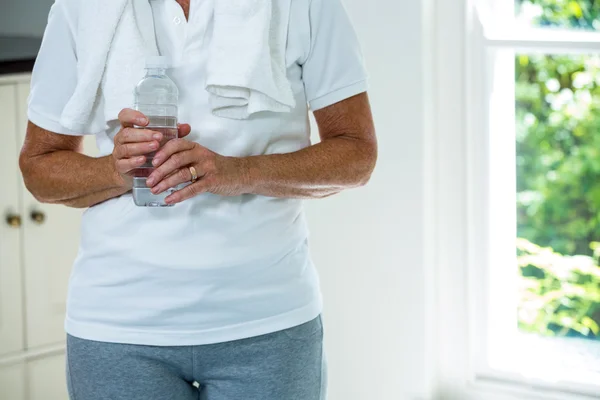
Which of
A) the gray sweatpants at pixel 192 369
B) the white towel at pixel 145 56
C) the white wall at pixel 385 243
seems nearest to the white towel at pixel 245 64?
the white towel at pixel 145 56

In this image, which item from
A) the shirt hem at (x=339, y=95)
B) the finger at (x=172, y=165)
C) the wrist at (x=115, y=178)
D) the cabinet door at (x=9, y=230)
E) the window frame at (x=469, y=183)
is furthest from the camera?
the window frame at (x=469, y=183)

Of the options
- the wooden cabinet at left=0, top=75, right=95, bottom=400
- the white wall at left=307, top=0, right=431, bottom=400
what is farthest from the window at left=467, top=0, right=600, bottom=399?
the wooden cabinet at left=0, top=75, right=95, bottom=400

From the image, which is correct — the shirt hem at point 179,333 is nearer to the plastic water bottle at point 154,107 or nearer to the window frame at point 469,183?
the plastic water bottle at point 154,107

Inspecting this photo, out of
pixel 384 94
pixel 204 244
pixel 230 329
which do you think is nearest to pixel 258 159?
pixel 204 244

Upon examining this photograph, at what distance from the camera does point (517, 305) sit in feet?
8.00

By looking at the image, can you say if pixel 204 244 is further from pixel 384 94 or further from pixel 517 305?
pixel 517 305

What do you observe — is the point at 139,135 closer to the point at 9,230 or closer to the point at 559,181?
the point at 9,230

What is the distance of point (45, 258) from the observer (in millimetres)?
2344

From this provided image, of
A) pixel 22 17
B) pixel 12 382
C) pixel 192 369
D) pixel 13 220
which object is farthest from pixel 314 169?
pixel 22 17

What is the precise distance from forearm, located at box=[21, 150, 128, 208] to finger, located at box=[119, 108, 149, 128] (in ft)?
0.33

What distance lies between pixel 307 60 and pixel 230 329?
436 millimetres

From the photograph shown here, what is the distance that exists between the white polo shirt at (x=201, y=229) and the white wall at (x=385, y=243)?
93 centimetres

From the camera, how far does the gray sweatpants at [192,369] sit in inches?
49.9

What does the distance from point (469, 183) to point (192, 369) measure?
1.27m
